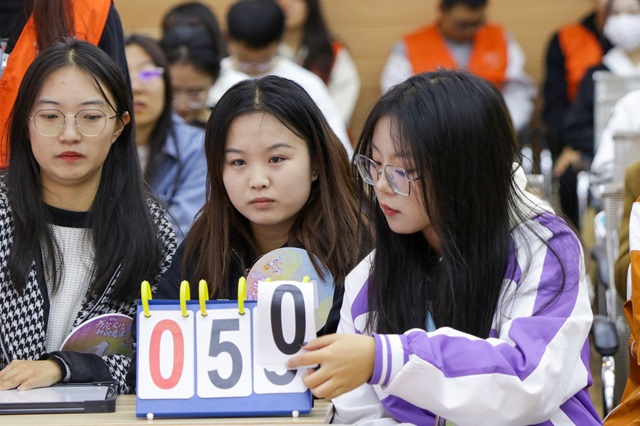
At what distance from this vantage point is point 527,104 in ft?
20.7

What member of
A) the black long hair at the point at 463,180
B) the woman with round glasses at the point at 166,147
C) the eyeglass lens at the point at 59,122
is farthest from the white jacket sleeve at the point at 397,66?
the black long hair at the point at 463,180

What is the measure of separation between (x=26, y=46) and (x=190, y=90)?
2.01 metres

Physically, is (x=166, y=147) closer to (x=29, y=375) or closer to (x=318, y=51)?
(x=29, y=375)

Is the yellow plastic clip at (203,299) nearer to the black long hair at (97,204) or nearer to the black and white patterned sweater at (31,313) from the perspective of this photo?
the black and white patterned sweater at (31,313)

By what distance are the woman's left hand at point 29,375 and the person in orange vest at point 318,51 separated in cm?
413

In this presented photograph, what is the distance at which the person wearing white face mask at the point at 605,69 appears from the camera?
5.82 metres

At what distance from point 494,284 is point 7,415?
95 centimetres

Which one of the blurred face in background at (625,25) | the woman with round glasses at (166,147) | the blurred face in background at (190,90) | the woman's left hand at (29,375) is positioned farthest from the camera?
the blurred face in background at (625,25)

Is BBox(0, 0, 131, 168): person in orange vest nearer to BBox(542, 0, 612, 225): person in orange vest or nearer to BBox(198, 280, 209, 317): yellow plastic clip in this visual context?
BBox(198, 280, 209, 317): yellow plastic clip

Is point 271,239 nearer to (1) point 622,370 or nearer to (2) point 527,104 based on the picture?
(1) point 622,370

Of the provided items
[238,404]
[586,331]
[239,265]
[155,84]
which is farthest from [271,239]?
[155,84]

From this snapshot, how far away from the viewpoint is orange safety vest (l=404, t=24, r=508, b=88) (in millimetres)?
6234

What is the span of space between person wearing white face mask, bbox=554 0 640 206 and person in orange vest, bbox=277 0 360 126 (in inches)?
50.9

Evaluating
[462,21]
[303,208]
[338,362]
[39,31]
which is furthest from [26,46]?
[462,21]
